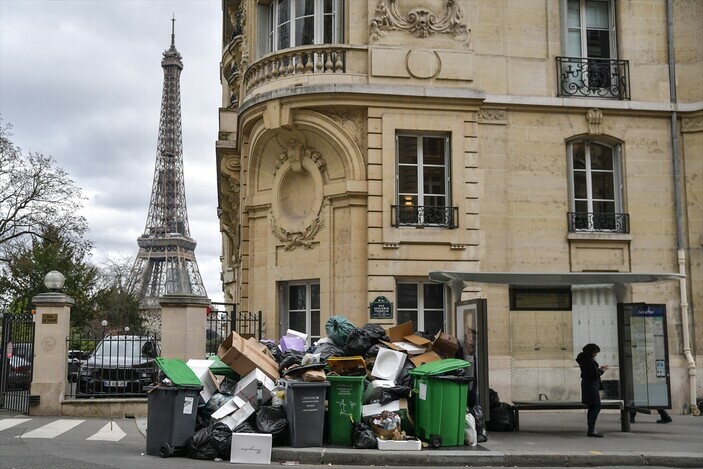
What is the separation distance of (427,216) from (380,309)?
218cm

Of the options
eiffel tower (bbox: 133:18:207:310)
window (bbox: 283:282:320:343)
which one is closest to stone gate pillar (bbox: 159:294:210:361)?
window (bbox: 283:282:320:343)

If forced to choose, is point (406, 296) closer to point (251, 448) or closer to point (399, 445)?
point (399, 445)

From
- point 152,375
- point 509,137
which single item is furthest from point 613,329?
point 152,375

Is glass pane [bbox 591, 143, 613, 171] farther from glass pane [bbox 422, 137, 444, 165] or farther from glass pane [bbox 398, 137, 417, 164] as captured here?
glass pane [bbox 398, 137, 417, 164]

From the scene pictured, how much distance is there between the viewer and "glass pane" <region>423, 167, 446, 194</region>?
657 inches

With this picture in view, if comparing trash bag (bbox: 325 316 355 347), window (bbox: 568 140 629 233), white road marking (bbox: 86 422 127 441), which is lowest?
white road marking (bbox: 86 422 127 441)

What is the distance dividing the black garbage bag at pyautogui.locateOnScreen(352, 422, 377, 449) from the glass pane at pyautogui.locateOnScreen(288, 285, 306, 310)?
252 inches

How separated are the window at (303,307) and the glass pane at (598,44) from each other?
7956mm

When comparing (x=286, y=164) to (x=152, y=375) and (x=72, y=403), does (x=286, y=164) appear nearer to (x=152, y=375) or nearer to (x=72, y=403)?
(x=152, y=375)

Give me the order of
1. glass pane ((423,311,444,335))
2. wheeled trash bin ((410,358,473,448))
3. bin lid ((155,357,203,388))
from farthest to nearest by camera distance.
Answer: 1. glass pane ((423,311,444,335))
2. wheeled trash bin ((410,358,473,448))
3. bin lid ((155,357,203,388))

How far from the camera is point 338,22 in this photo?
16938 mm

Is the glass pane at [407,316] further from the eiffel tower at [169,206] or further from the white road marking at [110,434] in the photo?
the eiffel tower at [169,206]

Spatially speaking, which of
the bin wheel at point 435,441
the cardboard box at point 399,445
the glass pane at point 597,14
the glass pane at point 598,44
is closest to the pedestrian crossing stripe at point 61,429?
the cardboard box at point 399,445

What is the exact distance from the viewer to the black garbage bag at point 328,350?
40.4 ft
